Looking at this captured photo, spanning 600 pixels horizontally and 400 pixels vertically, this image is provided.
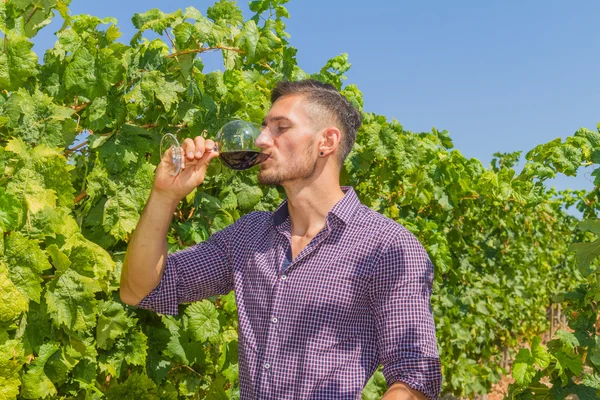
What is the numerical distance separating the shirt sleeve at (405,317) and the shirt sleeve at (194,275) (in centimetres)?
58

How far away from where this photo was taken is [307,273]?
2066 mm

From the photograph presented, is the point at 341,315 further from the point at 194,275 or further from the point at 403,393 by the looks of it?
the point at 194,275

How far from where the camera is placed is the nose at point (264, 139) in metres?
2.20

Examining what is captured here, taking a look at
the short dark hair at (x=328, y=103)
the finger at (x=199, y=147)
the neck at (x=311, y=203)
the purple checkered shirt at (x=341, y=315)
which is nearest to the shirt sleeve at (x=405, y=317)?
the purple checkered shirt at (x=341, y=315)

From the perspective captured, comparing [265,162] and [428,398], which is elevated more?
[265,162]

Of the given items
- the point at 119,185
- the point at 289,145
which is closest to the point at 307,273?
the point at 289,145

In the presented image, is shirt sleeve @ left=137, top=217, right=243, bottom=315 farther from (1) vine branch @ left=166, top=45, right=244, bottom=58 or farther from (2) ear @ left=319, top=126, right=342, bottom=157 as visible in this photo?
(1) vine branch @ left=166, top=45, right=244, bottom=58

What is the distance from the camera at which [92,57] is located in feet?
9.11

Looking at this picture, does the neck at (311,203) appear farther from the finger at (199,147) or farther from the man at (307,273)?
the finger at (199,147)

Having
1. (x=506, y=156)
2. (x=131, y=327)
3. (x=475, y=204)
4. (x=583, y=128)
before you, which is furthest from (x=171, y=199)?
(x=506, y=156)

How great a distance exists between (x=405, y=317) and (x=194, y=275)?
751mm

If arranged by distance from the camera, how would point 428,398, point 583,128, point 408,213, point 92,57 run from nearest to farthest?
1. point 428,398
2. point 92,57
3. point 583,128
4. point 408,213

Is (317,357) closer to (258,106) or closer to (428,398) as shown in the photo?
(428,398)

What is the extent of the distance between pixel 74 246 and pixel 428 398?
116cm
